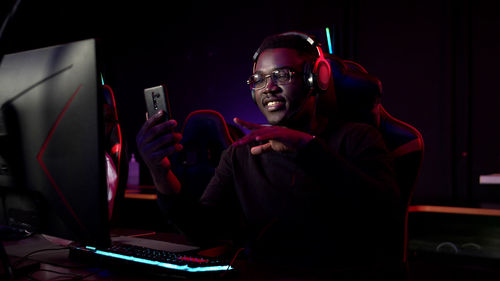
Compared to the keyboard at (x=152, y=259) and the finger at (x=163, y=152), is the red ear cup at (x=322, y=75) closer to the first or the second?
the finger at (x=163, y=152)

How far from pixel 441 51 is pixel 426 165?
32.5 inches

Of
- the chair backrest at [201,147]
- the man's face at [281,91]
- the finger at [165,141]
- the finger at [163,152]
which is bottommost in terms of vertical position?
the chair backrest at [201,147]

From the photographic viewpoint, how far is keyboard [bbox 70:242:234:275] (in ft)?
2.70

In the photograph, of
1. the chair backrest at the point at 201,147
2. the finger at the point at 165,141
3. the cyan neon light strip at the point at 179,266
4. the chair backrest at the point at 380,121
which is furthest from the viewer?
the chair backrest at the point at 201,147

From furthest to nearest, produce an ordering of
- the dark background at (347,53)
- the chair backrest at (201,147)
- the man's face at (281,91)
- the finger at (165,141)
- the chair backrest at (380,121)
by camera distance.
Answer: the dark background at (347,53), the chair backrest at (201,147), the man's face at (281,91), the chair backrest at (380,121), the finger at (165,141)

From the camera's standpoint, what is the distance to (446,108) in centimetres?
269

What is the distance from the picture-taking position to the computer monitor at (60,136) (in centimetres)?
69

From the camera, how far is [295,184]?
1266mm

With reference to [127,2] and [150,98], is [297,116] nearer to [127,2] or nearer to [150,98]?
[150,98]

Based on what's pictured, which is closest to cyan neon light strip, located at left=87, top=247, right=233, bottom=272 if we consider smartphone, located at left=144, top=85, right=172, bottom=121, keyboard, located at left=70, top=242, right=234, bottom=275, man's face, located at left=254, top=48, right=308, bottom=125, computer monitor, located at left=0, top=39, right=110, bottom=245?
keyboard, located at left=70, top=242, right=234, bottom=275

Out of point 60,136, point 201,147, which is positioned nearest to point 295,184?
point 60,136

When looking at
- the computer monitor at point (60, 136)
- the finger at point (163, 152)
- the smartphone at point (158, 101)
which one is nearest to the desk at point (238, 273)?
the computer monitor at point (60, 136)

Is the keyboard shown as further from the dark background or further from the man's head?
the dark background

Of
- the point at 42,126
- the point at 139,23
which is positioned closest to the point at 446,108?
the point at 42,126
